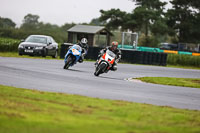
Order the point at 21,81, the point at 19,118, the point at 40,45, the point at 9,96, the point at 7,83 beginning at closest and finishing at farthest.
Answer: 1. the point at 19,118
2. the point at 9,96
3. the point at 7,83
4. the point at 21,81
5. the point at 40,45

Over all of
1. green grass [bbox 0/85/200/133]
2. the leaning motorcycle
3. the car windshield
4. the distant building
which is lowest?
green grass [bbox 0/85/200/133]

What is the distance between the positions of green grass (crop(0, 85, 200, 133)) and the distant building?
50.1 metres

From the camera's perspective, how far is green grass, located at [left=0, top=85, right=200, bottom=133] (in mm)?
7034

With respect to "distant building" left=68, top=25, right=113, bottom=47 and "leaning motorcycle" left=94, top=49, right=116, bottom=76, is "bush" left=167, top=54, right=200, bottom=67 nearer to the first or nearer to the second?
"distant building" left=68, top=25, right=113, bottom=47

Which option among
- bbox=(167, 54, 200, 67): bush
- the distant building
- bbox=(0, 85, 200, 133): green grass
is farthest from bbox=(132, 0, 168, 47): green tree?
bbox=(0, 85, 200, 133): green grass

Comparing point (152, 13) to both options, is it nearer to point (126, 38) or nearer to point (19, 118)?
point (126, 38)

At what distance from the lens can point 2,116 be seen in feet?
24.3

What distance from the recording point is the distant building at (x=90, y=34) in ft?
200

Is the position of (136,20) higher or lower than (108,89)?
higher

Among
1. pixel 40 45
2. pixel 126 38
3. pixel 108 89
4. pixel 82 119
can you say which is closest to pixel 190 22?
pixel 126 38

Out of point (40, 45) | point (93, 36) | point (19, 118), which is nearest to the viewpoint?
point (19, 118)

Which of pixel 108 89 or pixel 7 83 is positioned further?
pixel 108 89

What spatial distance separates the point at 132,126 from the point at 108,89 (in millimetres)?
6068

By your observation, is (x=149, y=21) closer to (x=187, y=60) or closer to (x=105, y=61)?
(x=187, y=60)
